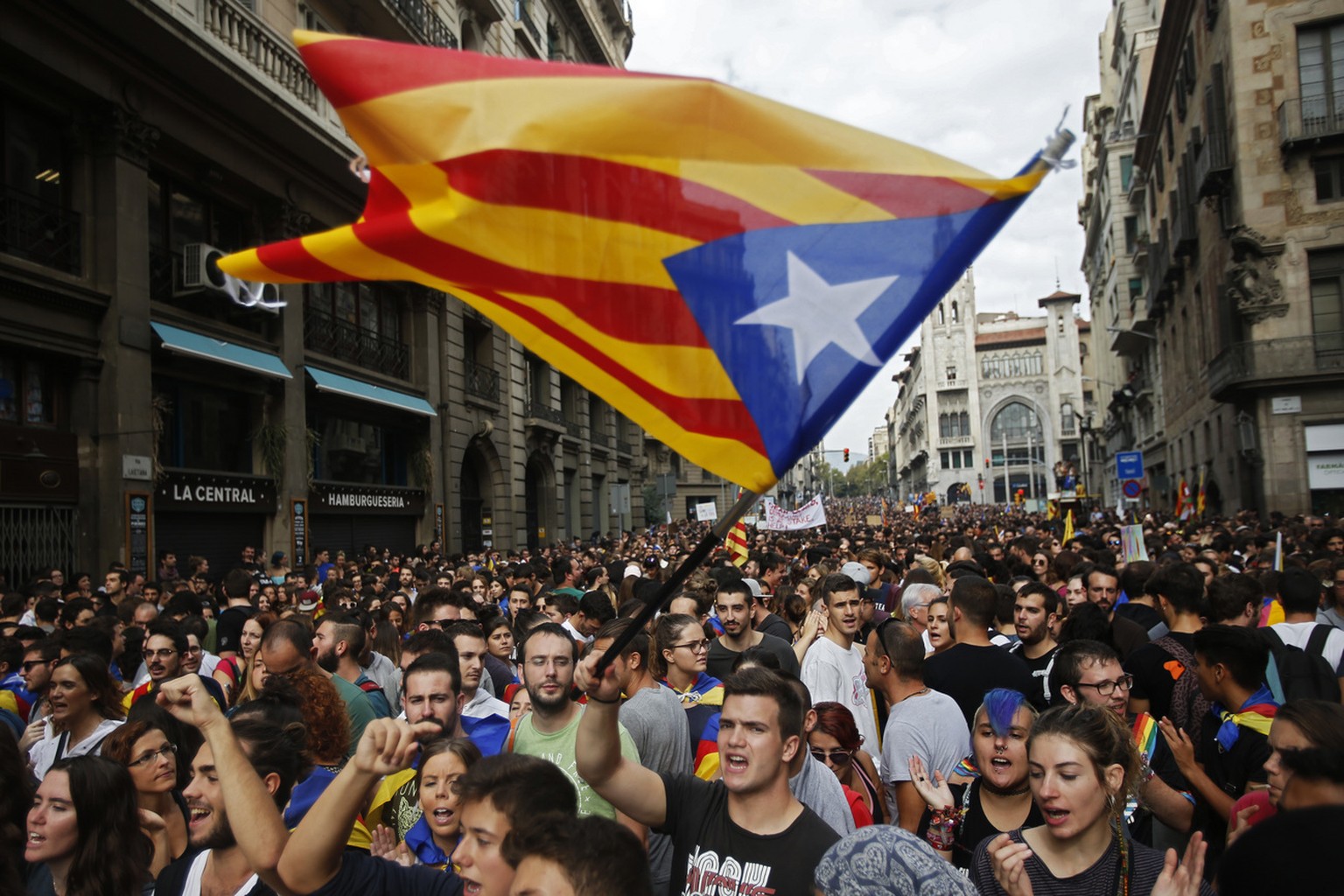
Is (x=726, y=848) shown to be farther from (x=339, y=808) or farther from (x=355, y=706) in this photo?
(x=355, y=706)

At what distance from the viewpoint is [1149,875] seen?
3.08 meters

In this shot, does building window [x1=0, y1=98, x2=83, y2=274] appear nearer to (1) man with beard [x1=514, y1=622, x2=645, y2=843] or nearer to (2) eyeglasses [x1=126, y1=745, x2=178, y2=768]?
(2) eyeglasses [x1=126, y1=745, x2=178, y2=768]

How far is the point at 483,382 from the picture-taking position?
2995 centimetres

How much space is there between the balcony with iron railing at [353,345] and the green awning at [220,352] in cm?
213

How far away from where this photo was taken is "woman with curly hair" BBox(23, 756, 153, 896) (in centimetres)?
341

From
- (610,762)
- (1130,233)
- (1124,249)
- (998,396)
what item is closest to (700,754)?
(610,762)

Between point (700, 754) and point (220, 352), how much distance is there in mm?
15129

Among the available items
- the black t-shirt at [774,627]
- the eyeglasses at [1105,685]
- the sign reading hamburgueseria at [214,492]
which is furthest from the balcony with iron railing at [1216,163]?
the eyeglasses at [1105,685]

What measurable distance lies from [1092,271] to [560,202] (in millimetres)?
69290

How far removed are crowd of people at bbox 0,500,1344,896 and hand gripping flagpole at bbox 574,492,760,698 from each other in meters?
0.02

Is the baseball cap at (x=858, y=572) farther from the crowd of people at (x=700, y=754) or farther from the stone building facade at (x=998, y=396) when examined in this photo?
the stone building facade at (x=998, y=396)

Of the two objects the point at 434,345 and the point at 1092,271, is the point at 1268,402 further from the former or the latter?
the point at 1092,271

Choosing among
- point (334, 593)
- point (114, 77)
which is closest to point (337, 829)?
point (334, 593)

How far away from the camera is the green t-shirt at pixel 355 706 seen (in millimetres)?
5238
